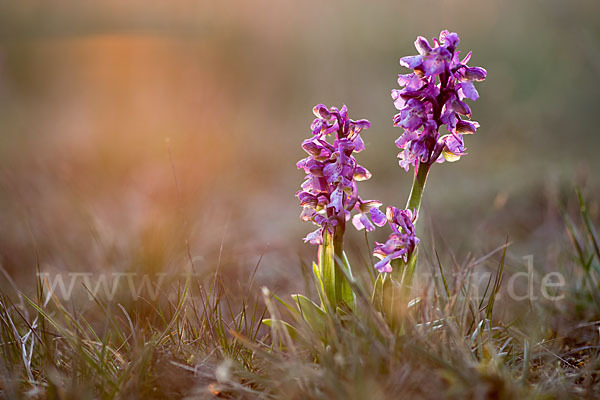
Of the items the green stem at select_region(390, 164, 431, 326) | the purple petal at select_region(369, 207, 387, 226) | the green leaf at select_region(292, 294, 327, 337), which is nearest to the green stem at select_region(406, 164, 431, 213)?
the green stem at select_region(390, 164, 431, 326)

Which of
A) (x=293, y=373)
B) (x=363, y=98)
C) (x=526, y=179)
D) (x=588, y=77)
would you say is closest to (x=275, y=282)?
(x=293, y=373)

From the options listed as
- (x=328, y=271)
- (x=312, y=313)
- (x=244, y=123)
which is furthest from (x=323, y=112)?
(x=244, y=123)

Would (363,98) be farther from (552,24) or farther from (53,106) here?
(53,106)

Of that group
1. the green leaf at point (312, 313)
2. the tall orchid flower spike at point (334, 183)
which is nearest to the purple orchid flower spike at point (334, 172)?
the tall orchid flower spike at point (334, 183)

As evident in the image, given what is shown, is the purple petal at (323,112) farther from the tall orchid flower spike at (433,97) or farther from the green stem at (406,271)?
the green stem at (406,271)

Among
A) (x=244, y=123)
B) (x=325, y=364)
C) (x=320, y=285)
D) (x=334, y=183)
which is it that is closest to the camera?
(x=325, y=364)

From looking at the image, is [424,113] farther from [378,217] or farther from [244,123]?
[244,123]
